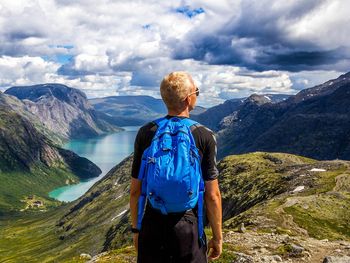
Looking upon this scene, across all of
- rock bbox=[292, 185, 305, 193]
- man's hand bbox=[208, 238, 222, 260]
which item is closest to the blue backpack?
man's hand bbox=[208, 238, 222, 260]

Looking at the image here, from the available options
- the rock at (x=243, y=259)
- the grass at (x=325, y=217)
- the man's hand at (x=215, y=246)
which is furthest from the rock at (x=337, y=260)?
the grass at (x=325, y=217)

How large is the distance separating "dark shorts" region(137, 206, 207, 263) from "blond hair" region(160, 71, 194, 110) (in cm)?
322

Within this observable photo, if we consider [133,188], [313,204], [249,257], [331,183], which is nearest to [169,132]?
[133,188]

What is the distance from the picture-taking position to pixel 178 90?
12.5m

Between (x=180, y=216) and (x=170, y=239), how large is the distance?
2.44ft

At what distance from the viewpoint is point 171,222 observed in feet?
39.7

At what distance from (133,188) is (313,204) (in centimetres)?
5871

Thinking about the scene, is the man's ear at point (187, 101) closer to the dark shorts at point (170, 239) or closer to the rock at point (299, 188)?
the dark shorts at point (170, 239)

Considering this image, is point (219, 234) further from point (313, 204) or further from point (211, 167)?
point (313, 204)

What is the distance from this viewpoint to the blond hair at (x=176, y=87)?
12.5m

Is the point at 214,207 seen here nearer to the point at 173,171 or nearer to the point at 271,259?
the point at 173,171

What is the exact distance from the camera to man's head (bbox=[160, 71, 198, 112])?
12.5 metres

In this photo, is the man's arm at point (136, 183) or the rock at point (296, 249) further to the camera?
the rock at point (296, 249)

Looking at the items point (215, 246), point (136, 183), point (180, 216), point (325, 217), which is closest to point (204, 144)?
point (180, 216)
